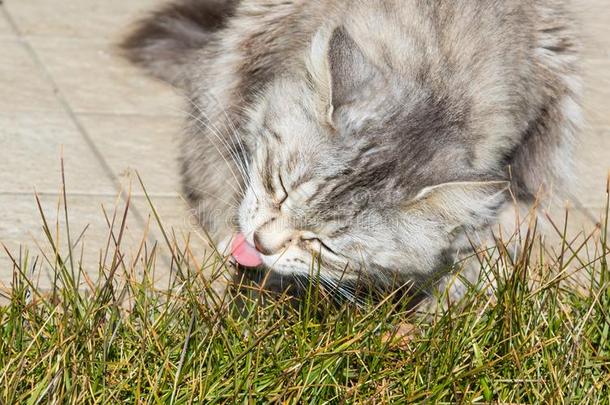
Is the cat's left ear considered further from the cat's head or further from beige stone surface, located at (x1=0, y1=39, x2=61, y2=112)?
beige stone surface, located at (x1=0, y1=39, x2=61, y2=112)

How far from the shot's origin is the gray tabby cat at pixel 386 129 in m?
3.11

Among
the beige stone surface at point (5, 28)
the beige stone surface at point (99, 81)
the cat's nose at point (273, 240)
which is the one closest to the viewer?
the cat's nose at point (273, 240)

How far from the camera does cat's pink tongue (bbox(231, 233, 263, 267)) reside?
Result: 3221mm

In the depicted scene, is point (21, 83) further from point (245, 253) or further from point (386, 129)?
point (386, 129)

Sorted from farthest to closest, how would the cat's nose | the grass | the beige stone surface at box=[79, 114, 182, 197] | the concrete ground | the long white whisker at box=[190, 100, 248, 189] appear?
the beige stone surface at box=[79, 114, 182, 197] → the concrete ground → the long white whisker at box=[190, 100, 248, 189] → the cat's nose → the grass

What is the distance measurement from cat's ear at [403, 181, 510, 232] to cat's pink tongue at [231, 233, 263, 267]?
1.49 ft

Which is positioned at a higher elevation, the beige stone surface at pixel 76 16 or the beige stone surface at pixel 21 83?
the beige stone surface at pixel 21 83

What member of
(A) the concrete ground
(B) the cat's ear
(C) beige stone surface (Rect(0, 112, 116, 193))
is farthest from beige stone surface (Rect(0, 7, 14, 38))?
(B) the cat's ear

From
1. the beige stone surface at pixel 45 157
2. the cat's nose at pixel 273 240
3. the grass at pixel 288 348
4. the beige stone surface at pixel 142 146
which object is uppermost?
the cat's nose at pixel 273 240

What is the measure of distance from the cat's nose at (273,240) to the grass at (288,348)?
0.16 meters

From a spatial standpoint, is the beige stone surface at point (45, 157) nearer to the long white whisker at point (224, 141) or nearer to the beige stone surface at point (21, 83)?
the beige stone surface at point (21, 83)

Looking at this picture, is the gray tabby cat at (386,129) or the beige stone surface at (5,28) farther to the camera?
the beige stone surface at (5,28)

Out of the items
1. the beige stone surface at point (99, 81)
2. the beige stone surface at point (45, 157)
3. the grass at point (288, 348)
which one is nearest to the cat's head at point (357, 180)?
the grass at point (288, 348)

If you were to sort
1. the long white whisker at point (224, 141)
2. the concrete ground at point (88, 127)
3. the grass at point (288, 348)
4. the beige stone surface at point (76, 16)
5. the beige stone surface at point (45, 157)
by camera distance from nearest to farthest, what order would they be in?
the grass at point (288, 348) → the long white whisker at point (224, 141) → the concrete ground at point (88, 127) → the beige stone surface at point (45, 157) → the beige stone surface at point (76, 16)
